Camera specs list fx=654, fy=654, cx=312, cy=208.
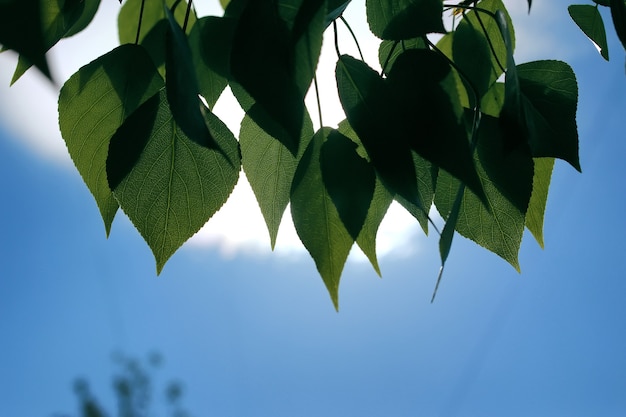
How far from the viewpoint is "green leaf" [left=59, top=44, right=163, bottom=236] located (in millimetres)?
140

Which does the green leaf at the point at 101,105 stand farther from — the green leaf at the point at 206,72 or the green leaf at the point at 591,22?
the green leaf at the point at 591,22

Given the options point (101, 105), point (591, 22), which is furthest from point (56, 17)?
point (591, 22)

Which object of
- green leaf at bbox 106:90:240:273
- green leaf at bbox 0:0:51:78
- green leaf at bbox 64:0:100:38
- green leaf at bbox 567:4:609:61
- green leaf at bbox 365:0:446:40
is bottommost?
green leaf at bbox 106:90:240:273

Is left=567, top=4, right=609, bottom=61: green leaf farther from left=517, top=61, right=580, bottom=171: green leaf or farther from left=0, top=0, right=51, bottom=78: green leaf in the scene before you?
left=0, top=0, right=51, bottom=78: green leaf

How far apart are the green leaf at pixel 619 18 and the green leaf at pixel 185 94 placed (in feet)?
0.28

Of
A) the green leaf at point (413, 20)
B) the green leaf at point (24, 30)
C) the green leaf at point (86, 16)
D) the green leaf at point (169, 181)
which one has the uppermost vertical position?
the green leaf at point (86, 16)

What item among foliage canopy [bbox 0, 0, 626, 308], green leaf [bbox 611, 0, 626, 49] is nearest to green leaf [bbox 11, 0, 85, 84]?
foliage canopy [bbox 0, 0, 626, 308]

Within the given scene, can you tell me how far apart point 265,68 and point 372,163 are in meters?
0.03

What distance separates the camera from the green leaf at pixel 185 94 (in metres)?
0.09

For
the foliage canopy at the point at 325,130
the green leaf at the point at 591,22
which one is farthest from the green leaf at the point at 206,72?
the green leaf at the point at 591,22

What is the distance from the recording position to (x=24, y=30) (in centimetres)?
10

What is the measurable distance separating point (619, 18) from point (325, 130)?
63 millimetres

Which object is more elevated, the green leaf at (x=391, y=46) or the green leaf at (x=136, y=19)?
the green leaf at (x=136, y=19)

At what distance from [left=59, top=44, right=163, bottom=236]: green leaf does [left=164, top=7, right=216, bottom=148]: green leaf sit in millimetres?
45
